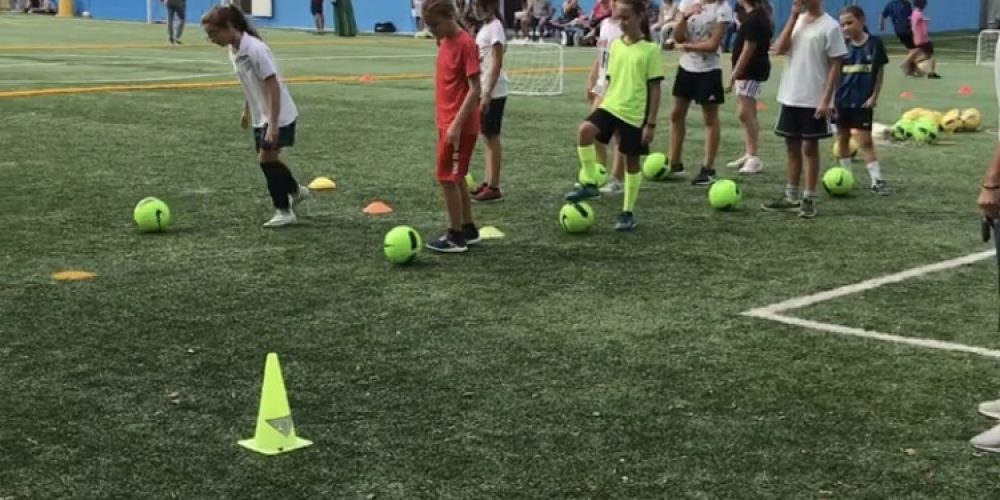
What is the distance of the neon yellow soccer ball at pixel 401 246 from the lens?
809 centimetres

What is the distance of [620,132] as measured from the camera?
9.64 metres

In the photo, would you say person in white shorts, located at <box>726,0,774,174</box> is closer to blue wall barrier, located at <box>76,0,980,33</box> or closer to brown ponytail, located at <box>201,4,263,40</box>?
brown ponytail, located at <box>201,4,263,40</box>

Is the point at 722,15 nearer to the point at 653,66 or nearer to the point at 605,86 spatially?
the point at 605,86

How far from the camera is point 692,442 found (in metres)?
5.00

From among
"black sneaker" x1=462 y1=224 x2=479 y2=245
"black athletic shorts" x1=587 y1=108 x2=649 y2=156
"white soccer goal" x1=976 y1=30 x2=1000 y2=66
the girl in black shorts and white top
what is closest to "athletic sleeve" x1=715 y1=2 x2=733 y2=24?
the girl in black shorts and white top

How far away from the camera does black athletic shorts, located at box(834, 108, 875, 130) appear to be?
36.7 feet

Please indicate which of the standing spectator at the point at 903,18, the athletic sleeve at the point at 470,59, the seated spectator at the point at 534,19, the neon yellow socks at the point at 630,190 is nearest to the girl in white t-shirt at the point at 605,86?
the neon yellow socks at the point at 630,190

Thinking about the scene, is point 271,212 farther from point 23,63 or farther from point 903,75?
point 903,75

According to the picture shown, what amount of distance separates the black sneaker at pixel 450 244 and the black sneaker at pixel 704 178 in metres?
3.56

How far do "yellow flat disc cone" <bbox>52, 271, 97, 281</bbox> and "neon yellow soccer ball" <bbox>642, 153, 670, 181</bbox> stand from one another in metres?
5.59

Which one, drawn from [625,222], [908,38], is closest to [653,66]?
[625,222]

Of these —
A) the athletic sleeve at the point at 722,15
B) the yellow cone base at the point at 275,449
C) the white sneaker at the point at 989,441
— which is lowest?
the yellow cone base at the point at 275,449

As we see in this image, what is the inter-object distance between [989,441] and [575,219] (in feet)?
15.1

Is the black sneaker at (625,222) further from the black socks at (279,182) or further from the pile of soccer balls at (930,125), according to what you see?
the pile of soccer balls at (930,125)
